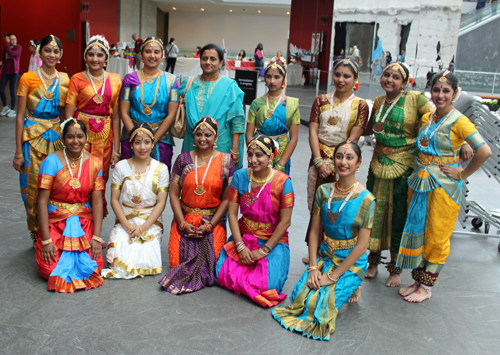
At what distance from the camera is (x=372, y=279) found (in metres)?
3.31

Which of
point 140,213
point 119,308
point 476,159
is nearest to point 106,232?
point 140,213

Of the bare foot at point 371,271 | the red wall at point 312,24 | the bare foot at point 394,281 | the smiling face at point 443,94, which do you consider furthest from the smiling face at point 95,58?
the red wall at point 312,24

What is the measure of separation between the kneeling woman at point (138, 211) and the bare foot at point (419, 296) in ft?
5.43

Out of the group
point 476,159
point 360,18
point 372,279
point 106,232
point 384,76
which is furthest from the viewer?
point 360,18

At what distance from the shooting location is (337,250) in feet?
9.19

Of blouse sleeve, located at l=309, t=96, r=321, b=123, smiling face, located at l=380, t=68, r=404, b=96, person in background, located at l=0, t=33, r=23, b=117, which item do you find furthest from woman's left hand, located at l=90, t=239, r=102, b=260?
person in background, located at l=0, t=33, r=23, b=117

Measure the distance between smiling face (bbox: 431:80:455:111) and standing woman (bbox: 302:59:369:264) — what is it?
0.47 m

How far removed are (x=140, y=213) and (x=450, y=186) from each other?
2042 millimetres

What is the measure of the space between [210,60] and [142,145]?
803 mm

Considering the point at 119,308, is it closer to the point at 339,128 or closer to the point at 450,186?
the point at 339,128

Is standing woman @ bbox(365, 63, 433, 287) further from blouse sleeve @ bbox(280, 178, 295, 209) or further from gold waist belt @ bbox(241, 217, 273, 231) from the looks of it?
gold waist belt @ bbox(241, 217, 273, 231)

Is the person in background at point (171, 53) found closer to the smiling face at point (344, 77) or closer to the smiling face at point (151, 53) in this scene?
the smiling face at point (151, 53)

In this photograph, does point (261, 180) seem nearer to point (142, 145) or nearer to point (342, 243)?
point (342, 243)

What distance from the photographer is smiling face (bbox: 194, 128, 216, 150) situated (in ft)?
10.3
